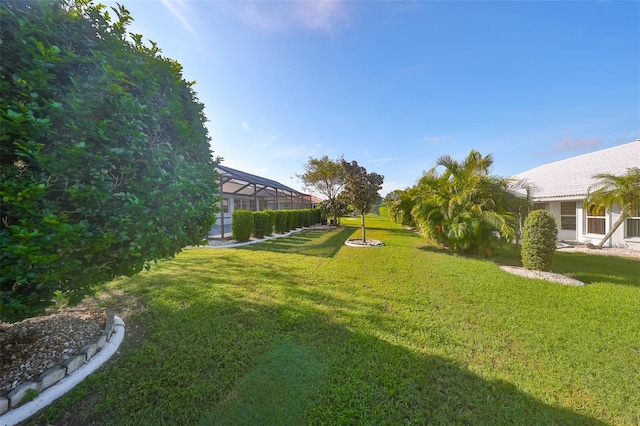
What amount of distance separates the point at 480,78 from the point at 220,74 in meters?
9.69

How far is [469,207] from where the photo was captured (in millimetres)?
7676

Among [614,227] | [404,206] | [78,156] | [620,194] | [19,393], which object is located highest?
[620,194]

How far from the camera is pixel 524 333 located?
10.5ft

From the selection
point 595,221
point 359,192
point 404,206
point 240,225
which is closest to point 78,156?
point 240,225

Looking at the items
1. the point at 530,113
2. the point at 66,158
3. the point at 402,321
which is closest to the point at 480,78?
the point at 530,113

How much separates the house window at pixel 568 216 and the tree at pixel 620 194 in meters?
2.39

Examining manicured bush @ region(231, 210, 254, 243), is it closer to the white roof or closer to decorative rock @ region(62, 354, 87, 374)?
decorative rock @ region(62, 354, 87, 374)

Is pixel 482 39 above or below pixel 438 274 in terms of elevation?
above

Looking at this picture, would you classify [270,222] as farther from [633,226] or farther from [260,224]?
[633,226]

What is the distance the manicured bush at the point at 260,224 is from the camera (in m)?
12.0

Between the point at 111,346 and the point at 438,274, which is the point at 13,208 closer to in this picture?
the point at 111,346

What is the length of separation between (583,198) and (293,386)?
15.1 meters

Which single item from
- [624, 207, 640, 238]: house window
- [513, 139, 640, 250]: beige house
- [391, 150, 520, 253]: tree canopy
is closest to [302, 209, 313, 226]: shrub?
[391, 150, 520, 253]: tree canopy

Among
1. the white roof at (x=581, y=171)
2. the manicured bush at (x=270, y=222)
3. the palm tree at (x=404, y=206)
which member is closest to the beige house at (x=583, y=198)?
the white roof at (x=581, y=171)
